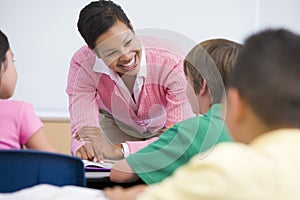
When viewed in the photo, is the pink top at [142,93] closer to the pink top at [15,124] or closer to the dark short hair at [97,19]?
the dark short hair at [97,19]

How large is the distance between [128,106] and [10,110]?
0.93 meters

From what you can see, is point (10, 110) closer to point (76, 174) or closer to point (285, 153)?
point (76, 174)

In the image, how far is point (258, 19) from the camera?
3.48 meters

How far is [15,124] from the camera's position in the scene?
4.77 feet

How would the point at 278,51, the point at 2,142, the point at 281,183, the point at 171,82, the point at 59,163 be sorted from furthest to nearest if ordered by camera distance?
the point at 171,82, the point at 2,142, the point at 59,163, the point at 278,51, the point at 281,183

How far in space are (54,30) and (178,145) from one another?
7.03 ft

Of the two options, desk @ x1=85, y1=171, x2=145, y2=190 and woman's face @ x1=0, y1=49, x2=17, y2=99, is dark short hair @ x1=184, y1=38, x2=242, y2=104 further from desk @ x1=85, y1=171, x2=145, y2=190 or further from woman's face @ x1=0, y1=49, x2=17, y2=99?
woman's face @ x1=0, y1=49, x2=17, y2=99

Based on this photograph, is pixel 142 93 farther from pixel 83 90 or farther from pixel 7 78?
pixel 7 78

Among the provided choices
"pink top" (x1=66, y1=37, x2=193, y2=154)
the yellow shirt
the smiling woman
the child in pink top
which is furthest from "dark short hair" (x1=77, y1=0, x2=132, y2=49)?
the yellow shirt

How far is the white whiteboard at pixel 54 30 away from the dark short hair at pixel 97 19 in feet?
4.08

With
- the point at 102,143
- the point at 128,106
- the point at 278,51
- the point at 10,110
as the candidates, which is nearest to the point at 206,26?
the point at 128,106

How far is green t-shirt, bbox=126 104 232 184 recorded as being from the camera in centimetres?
141

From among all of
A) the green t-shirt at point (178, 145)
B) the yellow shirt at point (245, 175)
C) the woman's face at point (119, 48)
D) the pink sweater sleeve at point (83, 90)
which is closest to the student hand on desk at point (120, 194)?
the green t-shirt at point (178, 145)

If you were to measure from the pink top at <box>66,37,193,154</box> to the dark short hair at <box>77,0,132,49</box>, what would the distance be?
182mm
